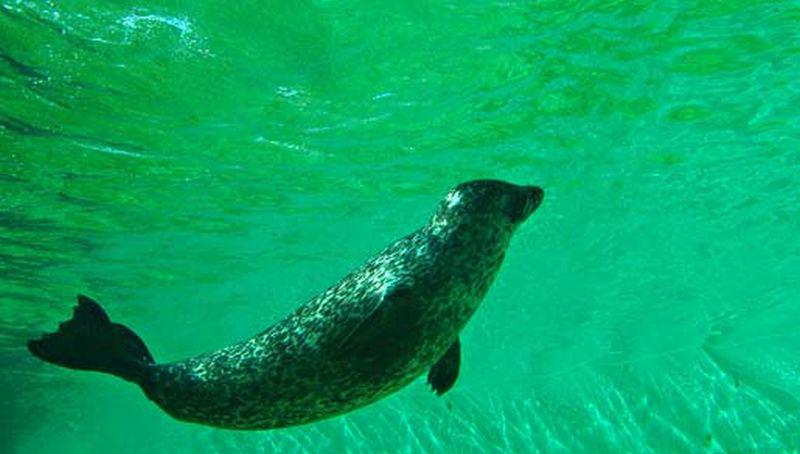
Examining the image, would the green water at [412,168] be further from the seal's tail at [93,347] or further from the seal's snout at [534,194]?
the seal's snout at [534,194]

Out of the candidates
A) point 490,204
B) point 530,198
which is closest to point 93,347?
point 490,204

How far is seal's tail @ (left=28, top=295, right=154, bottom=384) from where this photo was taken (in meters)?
4.73

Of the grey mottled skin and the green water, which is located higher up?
the grey mottled skin

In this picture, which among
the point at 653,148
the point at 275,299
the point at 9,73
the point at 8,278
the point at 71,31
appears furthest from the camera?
the point at 275,299

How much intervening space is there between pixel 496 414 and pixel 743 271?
48.0 ft

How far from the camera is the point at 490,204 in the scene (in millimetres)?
4746

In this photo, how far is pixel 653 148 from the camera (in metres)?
17.1

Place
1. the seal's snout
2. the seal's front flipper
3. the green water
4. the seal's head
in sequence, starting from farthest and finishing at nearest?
the green water
the seal's front flipper
the seal's snout
the seal's head

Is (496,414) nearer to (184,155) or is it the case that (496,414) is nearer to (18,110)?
(184,155)

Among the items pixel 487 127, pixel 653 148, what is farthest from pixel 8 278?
pixel 653 148

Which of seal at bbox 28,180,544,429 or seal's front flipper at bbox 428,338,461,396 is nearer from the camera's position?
seal at bbox 28,180,544,429

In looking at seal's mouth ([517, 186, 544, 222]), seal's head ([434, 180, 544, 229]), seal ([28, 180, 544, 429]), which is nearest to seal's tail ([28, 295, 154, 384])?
seal ([28, 180, 544, 429])

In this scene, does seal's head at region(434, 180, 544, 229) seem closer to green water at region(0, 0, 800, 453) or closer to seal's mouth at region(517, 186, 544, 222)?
seal's mouth at region(517, 186, 544, 222)

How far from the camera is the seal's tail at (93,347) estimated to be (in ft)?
15.5
